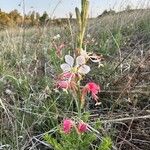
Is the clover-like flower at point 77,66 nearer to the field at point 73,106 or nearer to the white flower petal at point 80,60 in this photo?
the white flower petal at point 80,60

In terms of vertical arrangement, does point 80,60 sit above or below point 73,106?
above

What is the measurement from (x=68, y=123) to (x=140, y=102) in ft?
4.94

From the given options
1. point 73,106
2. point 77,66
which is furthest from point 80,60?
point 73,106

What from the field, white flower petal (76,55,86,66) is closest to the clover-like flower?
white flower petal (76,55,86,66)

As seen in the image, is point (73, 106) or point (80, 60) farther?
point (73, 106)

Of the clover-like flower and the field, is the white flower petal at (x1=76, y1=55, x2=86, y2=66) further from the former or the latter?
the field

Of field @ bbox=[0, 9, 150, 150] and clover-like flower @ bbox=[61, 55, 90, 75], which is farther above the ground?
clover-like flower @ bbox=[61, 55, 90, 75]

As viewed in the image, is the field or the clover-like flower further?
the field

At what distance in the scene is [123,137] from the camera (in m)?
2.83

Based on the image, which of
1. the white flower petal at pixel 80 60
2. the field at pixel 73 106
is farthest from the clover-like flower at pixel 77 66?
the field at pixel 73 106

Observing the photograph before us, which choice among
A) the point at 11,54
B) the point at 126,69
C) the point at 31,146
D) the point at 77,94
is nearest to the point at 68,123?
the point at 77,94

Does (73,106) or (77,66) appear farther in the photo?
(73,106)

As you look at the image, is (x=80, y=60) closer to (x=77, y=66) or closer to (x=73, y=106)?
(x=77, y=66)

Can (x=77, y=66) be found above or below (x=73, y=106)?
above
